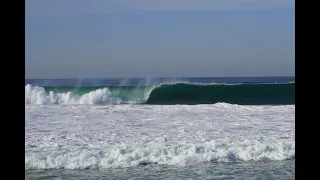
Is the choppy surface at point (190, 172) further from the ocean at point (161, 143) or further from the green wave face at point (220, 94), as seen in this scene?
the green wave face at point (220, 94)

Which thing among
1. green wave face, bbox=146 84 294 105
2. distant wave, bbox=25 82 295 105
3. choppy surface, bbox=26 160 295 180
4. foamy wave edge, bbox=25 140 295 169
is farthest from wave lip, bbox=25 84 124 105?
choppy surface, bbox=26 160 295 180

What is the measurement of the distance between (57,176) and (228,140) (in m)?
2.58

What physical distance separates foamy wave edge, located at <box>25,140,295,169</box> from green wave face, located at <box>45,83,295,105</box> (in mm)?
8866

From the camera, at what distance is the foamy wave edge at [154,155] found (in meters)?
4.77

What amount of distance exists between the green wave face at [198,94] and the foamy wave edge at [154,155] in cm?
887

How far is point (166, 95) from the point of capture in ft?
50.8

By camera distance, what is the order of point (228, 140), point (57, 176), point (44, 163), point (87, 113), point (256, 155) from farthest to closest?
point (87, 113) → point (228, 140) → point (256, 155) → point (44, 163) → point (57, 176)

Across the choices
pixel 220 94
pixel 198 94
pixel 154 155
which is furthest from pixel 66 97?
pixel 154 155

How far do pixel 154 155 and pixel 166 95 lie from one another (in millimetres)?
10486
